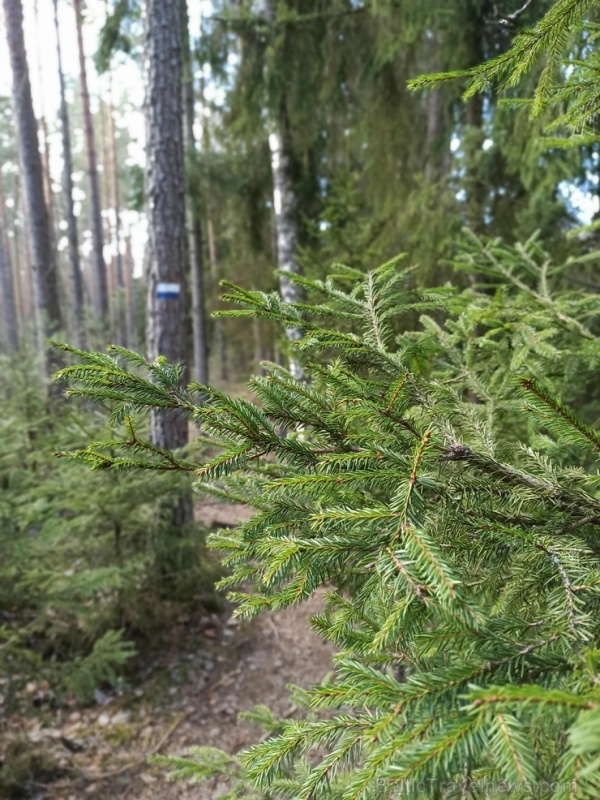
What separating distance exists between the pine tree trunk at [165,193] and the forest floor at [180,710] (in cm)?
199

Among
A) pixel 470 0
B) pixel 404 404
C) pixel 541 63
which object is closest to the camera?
pixel 404 404

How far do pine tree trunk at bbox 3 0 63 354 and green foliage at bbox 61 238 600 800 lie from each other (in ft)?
23.0

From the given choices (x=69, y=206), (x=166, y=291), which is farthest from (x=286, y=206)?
(x=69, y=206)

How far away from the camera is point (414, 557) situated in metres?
0.83

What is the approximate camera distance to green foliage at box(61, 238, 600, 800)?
2.43 feet

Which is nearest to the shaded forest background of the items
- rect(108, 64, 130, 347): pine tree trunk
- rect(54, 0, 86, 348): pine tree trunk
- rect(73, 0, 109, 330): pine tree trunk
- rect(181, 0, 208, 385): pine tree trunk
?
rect(181, 0, 208, 385): pine tree trunk

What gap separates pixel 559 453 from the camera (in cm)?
178

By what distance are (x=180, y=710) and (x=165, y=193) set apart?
4.68 meters

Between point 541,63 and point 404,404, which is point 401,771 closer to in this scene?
point 404,404

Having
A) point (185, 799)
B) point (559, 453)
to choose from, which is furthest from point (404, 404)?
point (185, 799)

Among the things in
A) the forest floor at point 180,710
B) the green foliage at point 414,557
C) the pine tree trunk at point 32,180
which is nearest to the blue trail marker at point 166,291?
the forest floor at point 180,710

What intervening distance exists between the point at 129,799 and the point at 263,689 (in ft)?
4.33

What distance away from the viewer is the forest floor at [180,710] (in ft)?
10.8

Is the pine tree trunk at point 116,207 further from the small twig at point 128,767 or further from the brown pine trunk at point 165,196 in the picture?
the small twig at point 128,767
